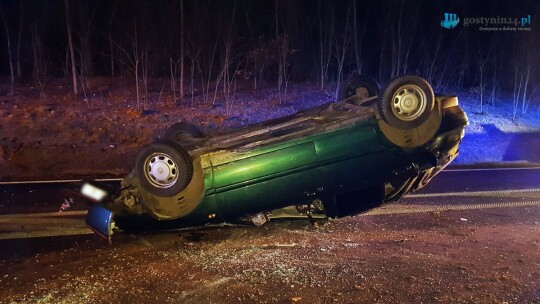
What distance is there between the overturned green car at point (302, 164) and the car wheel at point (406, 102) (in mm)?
10

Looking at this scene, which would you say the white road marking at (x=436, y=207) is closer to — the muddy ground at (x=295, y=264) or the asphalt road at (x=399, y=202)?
the asphalt road at (x=399, y=202)

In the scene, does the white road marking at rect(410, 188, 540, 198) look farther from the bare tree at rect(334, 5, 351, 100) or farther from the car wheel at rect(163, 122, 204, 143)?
the bare tree at rect(334, 5, 351, 100)

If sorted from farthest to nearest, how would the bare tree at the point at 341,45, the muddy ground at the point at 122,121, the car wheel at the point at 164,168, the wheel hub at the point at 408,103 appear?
the bare tree at the point at 341,45, the muddy ground at the point at 122,121, the wheel hub at the point at 408,103, the car wheel at the point at 164,168

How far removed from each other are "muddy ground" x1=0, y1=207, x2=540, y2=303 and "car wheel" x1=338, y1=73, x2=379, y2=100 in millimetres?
1709


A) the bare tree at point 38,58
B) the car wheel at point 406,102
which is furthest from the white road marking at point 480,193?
the bare tree at point 38,58

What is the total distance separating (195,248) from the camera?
5.37 metres

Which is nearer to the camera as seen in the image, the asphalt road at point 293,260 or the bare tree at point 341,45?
the asphalt road at point 293,260

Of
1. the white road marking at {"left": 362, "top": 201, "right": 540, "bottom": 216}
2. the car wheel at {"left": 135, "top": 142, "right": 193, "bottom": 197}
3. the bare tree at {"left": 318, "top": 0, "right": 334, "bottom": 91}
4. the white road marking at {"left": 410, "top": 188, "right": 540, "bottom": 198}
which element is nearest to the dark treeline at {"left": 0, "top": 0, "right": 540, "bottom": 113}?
the bare tree at {"left": 318, "top": 0, "right": 334, "bottom": 91}

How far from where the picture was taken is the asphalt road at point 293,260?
165 inches

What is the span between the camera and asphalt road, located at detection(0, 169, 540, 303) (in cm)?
419

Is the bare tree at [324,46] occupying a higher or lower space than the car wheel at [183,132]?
higher

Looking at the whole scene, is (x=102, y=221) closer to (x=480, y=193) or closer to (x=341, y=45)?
(x=480, y=193)

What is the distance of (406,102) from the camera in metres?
4.85

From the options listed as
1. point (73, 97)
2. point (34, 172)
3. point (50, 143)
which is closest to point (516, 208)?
point (34, 172)
